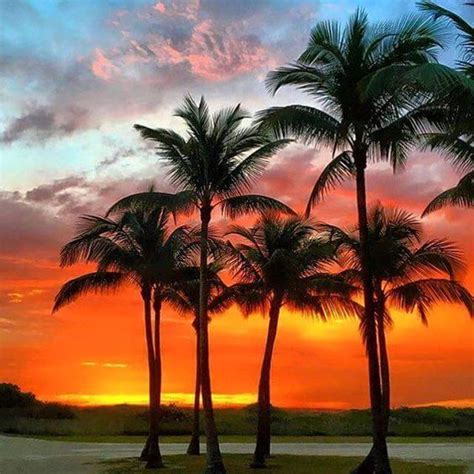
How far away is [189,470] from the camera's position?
27.5m

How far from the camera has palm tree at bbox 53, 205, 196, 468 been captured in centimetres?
2936

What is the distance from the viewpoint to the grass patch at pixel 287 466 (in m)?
27.3

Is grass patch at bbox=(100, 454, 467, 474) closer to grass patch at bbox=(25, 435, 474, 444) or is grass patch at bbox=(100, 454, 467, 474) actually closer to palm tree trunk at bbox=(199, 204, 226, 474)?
palm tree trunk at bbox=(199, 204, 226, 474)

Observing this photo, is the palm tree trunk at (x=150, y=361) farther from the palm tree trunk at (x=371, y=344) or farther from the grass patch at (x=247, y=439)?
the grass patch at (x=247, y=439)

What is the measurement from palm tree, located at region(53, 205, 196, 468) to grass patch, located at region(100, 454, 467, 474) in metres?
1.10

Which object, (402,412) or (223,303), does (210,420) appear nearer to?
(223,303)

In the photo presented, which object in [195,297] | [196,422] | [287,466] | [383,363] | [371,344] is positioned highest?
[195,297]

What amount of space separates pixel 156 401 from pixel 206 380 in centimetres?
681

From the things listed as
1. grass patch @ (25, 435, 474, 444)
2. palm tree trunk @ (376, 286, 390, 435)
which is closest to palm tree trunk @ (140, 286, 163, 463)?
palm tree trunk @ (376, 286, 390, 435)

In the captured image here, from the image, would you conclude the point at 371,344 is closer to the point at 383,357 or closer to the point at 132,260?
the point at 383,357

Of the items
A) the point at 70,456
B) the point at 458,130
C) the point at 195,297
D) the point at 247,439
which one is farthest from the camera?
the point at 247,439

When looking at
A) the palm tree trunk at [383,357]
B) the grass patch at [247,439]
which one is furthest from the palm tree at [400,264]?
the grass patch at [247,439]

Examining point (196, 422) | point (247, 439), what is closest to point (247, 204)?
point (196, 422)

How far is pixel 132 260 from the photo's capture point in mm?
29531
